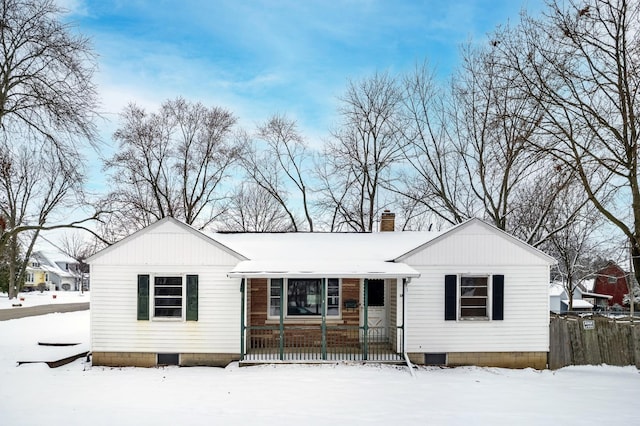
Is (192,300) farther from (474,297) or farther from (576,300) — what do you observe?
(576,300)

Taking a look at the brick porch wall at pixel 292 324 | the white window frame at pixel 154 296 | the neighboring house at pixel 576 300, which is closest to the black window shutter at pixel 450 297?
the brick porch wall at pixel 292 324

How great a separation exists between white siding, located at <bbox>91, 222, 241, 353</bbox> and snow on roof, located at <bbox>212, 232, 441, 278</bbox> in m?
0.93

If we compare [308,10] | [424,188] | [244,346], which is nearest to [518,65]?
[308,10]

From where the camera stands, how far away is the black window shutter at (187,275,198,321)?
43.6 ft

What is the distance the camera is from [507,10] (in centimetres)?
1842

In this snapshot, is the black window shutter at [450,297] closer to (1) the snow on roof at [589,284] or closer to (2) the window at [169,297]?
(2) the window at [169,297]

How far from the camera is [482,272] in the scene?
13.6 meters

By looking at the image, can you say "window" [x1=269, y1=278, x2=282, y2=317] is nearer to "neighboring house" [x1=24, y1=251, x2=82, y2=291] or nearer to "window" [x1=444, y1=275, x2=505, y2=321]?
"window" [x1=444, y1=275, x2=505, y2=321]

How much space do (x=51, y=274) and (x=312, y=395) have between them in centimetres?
8843

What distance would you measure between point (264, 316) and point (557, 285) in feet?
148

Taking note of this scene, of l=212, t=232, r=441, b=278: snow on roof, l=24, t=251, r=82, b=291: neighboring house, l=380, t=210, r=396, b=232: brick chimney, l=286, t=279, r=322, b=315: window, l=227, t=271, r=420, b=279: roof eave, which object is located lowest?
l=24, t=251, r=82, b=291: neighboring house

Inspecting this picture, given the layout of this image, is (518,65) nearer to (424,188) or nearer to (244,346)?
(424,188)

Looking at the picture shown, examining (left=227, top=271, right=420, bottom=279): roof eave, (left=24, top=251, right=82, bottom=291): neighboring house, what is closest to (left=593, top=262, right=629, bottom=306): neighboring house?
(left=227, top=271, right=420, bottom=279): roof eave

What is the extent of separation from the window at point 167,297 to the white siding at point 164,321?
0.24 meters
